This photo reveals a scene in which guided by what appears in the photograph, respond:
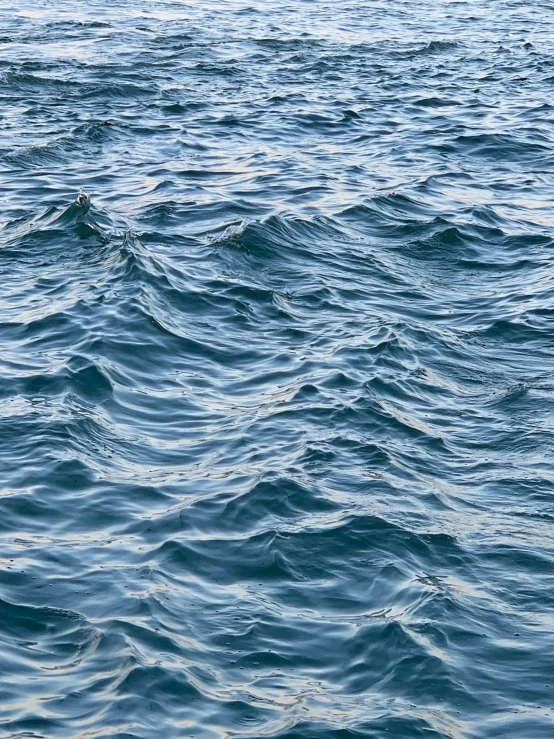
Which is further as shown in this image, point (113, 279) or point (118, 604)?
point (113, 279)

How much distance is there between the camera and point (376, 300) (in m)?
16.1

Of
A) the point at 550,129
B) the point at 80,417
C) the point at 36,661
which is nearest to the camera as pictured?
the point at 36,661

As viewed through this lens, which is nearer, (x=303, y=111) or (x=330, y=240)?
(x=330, y=240)

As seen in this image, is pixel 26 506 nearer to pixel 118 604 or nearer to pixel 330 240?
pixel 118 604

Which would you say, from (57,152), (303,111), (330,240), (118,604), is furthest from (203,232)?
(118,604)

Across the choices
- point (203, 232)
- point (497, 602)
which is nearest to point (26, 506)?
point (497, 602)

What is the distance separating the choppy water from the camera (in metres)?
8.93

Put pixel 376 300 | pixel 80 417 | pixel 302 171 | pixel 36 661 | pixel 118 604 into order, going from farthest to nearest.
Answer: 1. pixel 302 171
2. pixel 376 300
3. pixel 80 417
4. pixel 118 604
5. pixel 36 661

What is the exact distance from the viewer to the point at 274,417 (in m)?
12.8

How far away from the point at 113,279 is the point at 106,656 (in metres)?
8.09

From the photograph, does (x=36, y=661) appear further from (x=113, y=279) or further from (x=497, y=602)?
(x=113, y=279)

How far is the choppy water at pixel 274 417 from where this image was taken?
29.3ft

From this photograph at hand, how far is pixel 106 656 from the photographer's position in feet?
29.3

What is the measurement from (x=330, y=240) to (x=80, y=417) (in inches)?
270
